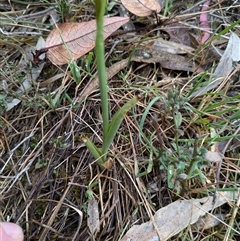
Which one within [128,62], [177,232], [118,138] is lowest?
[177,232]

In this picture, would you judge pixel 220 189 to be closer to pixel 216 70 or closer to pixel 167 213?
pixel 167 213

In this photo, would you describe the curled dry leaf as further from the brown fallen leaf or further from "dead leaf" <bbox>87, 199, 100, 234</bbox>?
"dead leaf" <bbox>87, 199, 100, 234</bbox>

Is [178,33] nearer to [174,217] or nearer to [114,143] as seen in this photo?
[114,143]

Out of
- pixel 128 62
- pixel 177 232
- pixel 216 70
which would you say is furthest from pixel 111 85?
pixel 177 232

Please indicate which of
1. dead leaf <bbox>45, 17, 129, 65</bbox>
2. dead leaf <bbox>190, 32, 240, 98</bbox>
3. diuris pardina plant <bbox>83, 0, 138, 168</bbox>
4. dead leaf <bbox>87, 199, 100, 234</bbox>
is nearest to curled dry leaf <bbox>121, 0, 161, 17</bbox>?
dead leaf <bbox>45, 17, 129, 65</bbox>

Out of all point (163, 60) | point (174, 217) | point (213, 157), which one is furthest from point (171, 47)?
point (174, 217)
